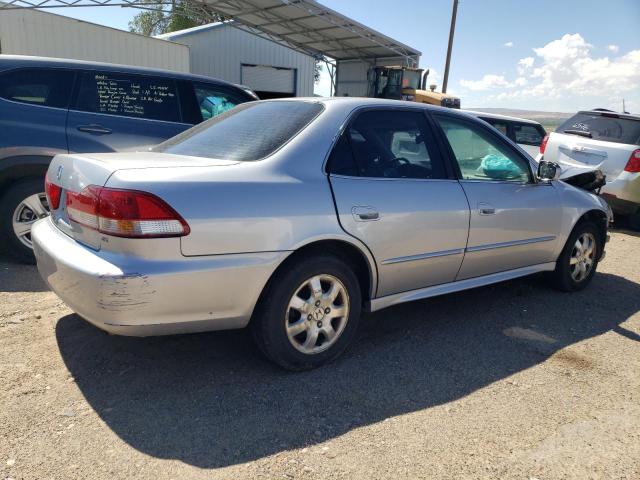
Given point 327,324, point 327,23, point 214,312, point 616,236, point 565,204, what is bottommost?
point 616,236

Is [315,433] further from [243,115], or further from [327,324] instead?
[243,115]

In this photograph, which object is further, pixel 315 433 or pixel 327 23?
pixel 327 23

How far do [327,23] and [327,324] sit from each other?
19656 mm

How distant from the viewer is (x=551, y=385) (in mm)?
3092

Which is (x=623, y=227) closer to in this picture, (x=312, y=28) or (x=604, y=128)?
(x=604, y=128)

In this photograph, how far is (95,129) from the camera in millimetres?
→ 4820

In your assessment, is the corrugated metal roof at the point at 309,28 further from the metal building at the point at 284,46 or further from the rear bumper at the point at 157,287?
the rear bumper at the point at 157,287

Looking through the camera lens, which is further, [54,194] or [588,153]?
[588,153]

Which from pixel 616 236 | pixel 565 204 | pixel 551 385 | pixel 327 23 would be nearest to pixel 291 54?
pixel 327 23

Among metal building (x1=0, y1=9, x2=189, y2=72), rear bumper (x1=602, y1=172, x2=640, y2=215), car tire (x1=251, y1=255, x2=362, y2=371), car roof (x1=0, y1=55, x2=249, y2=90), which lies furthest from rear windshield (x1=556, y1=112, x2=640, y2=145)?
metal building (x1=0, y1=9, x2=189, y2=72)

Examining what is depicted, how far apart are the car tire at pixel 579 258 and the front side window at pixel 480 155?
926 mm

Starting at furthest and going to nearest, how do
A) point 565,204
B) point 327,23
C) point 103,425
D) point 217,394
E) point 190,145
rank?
point 327,23 < point 565,204 < point 190,145 < point 217,394 < point 103,425

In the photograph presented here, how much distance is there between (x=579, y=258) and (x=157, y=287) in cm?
395

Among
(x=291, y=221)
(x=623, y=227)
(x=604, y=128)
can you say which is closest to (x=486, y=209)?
(x=291, y=221)
